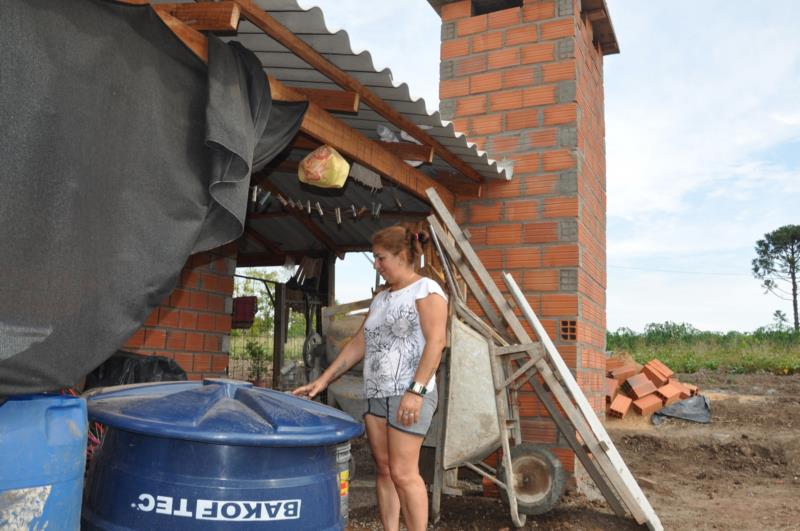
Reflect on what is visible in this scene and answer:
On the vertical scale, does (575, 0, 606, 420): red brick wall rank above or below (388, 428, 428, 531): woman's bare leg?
above

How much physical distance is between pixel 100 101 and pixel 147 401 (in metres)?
1.04

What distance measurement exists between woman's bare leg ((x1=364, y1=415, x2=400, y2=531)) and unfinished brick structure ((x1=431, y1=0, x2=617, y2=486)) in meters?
2.18

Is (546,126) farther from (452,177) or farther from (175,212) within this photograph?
(175,212)

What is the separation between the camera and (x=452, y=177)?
19.2 ft

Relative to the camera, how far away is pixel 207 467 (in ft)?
6.89

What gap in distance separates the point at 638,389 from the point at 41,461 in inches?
329

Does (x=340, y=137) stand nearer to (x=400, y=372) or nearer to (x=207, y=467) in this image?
(x=400, y=372)

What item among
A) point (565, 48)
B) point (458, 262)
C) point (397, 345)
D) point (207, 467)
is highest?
point (565, 48)

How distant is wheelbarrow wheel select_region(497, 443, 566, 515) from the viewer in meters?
4.48

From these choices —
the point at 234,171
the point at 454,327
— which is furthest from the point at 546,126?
the point at 234,171

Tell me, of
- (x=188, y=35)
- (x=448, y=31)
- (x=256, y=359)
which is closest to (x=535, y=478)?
(x=188, y=35)

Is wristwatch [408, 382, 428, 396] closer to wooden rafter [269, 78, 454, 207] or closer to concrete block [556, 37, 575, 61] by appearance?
wooden rafter [269, 78, 454, 207]

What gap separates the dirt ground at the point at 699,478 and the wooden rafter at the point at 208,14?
318cm

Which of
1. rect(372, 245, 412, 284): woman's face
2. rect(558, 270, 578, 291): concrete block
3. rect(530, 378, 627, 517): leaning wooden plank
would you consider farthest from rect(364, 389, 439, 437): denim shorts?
rect(558, 270, 578, 291): concrete block
